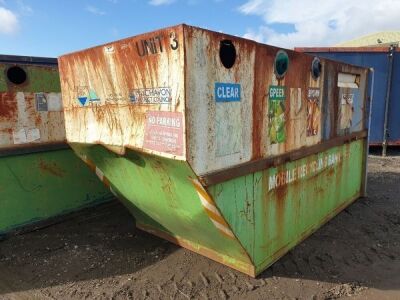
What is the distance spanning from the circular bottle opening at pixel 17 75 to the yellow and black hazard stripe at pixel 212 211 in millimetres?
2330

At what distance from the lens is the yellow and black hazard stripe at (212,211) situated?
2010 mm

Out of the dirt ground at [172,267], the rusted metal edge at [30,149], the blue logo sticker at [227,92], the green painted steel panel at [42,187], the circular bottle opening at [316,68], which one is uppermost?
the circular bottle opening at [316,68]

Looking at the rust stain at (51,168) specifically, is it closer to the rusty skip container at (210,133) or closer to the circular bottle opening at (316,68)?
the rusty skip container at (210,133)

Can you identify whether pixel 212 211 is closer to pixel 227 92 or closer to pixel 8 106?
pixel 227 92

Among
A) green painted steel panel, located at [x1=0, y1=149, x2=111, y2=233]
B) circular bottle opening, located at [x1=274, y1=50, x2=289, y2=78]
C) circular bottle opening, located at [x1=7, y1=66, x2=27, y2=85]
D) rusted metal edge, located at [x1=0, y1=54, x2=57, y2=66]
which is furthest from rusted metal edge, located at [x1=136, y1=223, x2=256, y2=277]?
rusted metal edge, located at [x1=0, y1=54, x2=57, y2=66]

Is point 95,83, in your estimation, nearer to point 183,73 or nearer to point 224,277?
point 183,73

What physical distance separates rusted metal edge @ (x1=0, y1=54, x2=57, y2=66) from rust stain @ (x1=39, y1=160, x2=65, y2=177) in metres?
1.24

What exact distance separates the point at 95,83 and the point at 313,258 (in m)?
2.20

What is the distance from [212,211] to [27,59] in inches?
125

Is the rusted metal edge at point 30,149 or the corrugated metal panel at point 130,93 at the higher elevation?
the corrugated metal panel at point 130,93

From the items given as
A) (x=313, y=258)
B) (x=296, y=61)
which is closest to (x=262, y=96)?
(x=296, y=61)

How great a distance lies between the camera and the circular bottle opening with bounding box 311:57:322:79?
2795 millimetres

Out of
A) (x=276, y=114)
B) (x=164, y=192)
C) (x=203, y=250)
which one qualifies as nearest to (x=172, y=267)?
(x=203, y=250)

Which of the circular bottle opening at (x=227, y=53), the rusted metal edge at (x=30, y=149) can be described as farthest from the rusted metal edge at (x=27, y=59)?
the circular bottle opening at (x=227, y=53)
